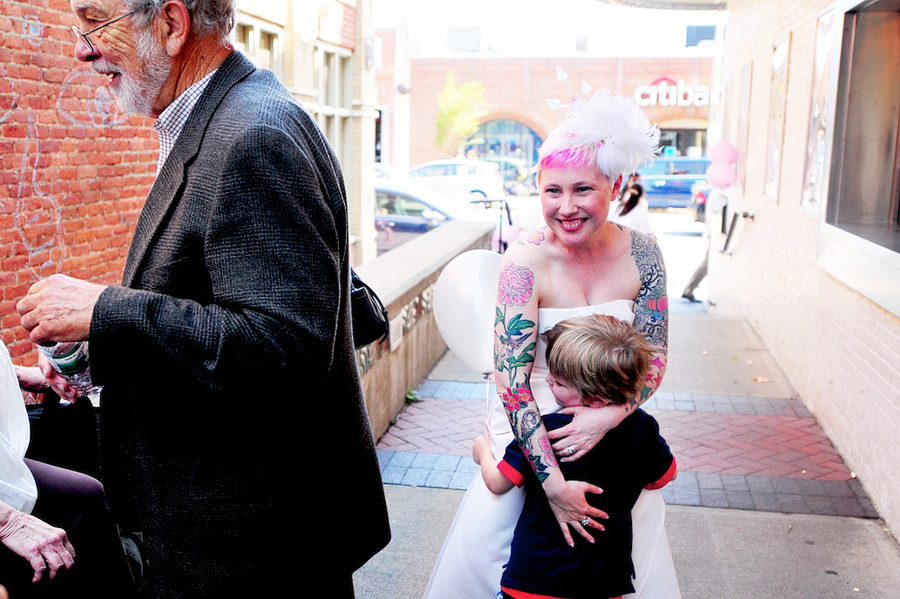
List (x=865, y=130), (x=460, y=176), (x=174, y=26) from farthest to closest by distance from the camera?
(x=460, y=176), (x=865, y=130), (x=174, y=26)

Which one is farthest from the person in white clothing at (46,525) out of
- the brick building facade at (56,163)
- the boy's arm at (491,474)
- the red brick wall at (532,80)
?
the red brick wall at (532,80)

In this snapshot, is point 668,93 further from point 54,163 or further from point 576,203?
point 576,203

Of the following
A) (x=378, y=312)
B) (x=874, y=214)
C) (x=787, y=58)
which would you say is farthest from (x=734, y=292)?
(x=378, y=312)

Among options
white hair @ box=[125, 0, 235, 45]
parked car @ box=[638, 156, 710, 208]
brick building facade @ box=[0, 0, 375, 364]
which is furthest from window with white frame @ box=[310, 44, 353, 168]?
parked car @ box=[638, 156, 710, 208]

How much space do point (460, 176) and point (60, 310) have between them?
26.7 m

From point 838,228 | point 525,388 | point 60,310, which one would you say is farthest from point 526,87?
point 60,310

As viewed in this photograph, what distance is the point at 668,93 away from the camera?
133 ft

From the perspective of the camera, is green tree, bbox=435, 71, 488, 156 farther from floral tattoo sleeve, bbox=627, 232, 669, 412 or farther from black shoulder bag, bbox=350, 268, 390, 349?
black shoulder bag, bbox=350, 268, 390, 349

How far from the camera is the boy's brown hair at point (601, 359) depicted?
90.7 inches

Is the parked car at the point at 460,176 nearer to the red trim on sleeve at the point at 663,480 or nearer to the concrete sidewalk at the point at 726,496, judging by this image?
the concrete sidewalk at the point at 726,496

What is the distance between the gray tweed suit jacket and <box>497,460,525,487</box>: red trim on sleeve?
1.98 feet

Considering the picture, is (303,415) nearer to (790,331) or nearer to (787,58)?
(790,331)

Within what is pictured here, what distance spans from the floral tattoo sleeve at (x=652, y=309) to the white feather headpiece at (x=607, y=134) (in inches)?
10.4

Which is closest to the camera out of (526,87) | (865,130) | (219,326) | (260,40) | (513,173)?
(219,326)
